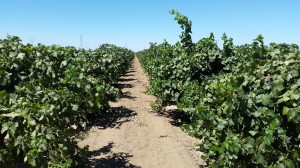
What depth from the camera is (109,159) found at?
802 cm

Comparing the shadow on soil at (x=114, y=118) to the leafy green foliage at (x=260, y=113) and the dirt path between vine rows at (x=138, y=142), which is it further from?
the leafy green foliage at (x=260, y=113)

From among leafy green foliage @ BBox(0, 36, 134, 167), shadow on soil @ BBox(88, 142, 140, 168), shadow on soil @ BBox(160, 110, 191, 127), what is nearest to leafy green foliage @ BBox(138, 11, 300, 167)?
leafy green foliage @ BBox(0, 36, 134, 167)

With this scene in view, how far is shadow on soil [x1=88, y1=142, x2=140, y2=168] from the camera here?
767cm

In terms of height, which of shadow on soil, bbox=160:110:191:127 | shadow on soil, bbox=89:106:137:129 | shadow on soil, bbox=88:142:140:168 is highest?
shadow on soil, bbox=89:106:137:129

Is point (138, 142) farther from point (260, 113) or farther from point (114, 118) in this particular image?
point (260, 113)

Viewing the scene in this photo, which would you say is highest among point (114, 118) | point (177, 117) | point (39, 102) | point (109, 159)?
point (39, 102)

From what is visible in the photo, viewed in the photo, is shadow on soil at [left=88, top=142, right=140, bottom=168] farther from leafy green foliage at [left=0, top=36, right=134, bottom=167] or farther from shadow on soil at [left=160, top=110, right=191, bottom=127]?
shadow on soil at [left=160, top=110, right=191, bottom=127]

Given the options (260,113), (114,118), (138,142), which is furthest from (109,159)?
(260,113)

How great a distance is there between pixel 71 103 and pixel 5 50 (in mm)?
1312

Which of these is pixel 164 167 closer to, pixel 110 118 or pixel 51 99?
pixel 51 99

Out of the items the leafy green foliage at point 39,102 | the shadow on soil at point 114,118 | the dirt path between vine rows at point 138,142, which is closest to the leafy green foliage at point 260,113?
the leafy green foliage at point 39,102

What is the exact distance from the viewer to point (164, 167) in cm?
765

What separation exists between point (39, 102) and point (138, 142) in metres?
5.17

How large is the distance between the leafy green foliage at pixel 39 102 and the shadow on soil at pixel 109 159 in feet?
8.69
